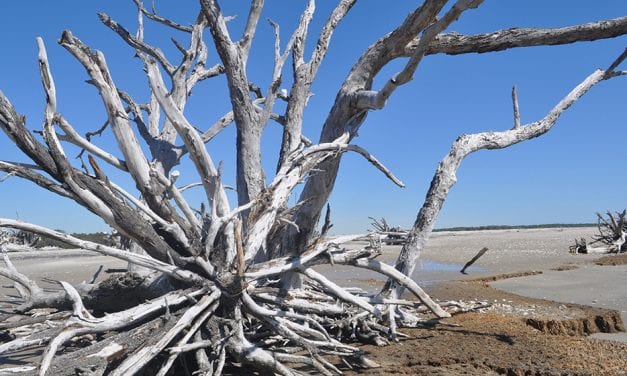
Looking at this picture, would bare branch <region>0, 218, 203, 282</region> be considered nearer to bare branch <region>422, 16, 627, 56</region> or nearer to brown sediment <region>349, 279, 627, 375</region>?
brown sediment <region>349, 279, 627, 375</region>

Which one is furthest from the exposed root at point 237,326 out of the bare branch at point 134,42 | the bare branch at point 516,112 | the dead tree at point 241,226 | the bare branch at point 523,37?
the bare branch at point 134,42

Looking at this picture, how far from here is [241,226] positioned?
391cm

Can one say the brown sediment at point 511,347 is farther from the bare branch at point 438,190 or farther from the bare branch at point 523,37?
the bare branch at point 523,37

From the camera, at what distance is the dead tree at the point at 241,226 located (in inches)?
142

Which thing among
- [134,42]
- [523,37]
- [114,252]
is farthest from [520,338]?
[134,42]

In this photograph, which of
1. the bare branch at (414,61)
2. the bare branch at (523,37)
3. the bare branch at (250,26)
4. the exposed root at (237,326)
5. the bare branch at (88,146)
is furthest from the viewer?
the bare branch at (250,26)

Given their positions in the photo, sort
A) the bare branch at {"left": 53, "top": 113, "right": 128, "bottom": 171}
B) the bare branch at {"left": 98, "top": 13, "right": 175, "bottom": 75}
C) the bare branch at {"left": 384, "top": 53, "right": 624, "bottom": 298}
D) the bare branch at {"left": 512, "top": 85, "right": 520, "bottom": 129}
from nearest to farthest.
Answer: the bare branch at {"left": 53, "top": 113, "right": 128, "bottom": 171}
the bare branch at {"left": 384, "top": 53, "right": 624, "bottom": 298}
the bare branch at {"left": 512, "top": 85, "right": 520, "bottom": 129}
the bare branch at {"left": 98, "top": 13, "right": 175, "bottom": 75}

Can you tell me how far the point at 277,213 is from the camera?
4.94m

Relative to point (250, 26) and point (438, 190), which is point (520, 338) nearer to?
point (438, 190)

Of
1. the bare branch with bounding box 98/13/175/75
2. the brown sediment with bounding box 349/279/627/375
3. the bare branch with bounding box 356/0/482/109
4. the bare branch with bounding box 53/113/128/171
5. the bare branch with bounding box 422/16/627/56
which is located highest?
the bare branch with bounding box 98/13/175/75

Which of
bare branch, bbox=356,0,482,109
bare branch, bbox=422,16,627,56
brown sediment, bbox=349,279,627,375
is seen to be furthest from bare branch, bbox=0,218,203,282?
bare branch, bbox=422,16,627,56

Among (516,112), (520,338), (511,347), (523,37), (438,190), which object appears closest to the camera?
(511,347)

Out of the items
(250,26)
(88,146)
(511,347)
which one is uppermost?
(250,26)

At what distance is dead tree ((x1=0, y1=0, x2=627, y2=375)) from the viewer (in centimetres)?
362
